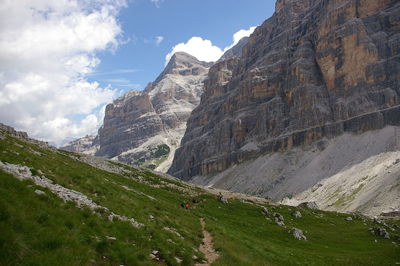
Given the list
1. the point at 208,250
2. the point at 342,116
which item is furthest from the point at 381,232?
the point at 342,116

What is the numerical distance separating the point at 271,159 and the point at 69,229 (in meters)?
176

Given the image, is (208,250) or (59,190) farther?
(208,250)

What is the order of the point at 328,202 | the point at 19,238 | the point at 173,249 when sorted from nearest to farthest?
the point at 19,238 → the point at 173,249 → the point at 328,202

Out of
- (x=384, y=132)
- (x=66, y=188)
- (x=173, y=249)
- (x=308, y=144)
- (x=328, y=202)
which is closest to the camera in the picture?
(x=173, y=249)

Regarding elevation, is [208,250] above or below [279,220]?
above

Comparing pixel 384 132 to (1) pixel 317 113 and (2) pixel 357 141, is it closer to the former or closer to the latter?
(2) pixel 357 141

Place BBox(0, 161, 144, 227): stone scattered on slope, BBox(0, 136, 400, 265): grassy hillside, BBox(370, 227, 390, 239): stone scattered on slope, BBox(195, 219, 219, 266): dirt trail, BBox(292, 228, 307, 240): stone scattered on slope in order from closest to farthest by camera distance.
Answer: BBox(0, 136, 400, 265): grassy hillside → BBox(0, 161, 144, 227): stone scattered on slope → BBox(195, 219, 219, 266): dirt trail → BBox(292, 228, 307, 240): stone scattered on slope → BBox(370, 227, 390, 239): stone scattered on slope

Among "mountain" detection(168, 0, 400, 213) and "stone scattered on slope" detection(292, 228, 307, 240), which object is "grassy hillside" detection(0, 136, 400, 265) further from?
"mountain" detection(168, 0, 400, 213)

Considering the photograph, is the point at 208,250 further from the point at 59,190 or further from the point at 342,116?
the point at 342,116

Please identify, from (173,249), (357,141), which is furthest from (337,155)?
(173,249)

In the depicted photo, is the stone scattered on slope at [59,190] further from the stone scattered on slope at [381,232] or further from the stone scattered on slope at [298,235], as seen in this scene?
the stone scattered on slope at [381,232]

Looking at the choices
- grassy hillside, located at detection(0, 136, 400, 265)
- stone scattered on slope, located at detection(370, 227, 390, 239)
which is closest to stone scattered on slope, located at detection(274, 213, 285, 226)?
grassy hillside, located at detection(0, 136, 400, 265)

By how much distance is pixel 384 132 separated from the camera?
5989 inches

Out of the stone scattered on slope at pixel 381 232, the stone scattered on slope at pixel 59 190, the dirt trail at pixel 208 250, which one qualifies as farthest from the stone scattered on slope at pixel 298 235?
the stone scattered on slope at pixel 59 190
